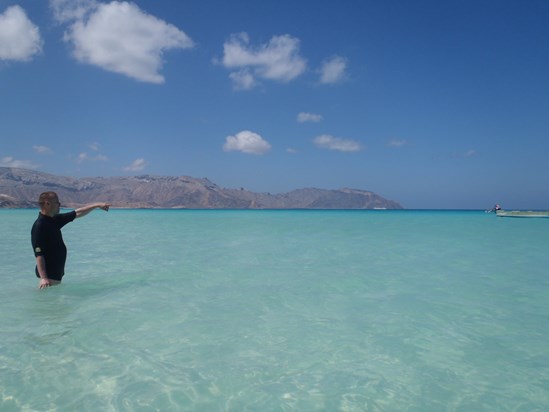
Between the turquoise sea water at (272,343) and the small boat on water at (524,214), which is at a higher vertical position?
the small boat on water at (524,214)

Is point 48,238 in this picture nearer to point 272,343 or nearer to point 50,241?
point 50,241

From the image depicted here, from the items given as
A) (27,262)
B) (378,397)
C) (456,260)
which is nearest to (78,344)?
(378,397)

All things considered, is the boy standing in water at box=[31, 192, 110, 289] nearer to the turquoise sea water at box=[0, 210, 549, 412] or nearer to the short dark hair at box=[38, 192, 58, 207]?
the short dark hair at box=[38, 192, 58, 207]

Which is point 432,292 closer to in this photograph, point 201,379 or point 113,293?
point 201,379

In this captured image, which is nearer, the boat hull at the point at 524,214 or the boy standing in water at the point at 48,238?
the boy standing in water at the point at 48,238

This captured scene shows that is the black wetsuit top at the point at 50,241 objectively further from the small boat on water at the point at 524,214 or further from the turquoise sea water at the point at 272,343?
the small boat on water at the point at 524,214

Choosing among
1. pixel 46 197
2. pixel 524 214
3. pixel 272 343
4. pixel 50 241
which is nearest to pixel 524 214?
pixel 524 214

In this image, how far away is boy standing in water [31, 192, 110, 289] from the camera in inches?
282

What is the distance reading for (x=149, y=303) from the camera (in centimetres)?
805

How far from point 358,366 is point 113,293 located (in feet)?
20.6

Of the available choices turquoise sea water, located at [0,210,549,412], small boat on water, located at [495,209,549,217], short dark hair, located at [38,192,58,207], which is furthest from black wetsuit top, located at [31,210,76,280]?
small boat on water, located at [495,209,549,217]

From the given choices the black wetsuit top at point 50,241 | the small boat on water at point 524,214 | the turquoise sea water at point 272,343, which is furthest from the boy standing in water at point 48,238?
the small boat on water at point 524,214

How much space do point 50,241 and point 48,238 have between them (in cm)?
8

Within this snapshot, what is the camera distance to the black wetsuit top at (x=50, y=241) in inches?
282
